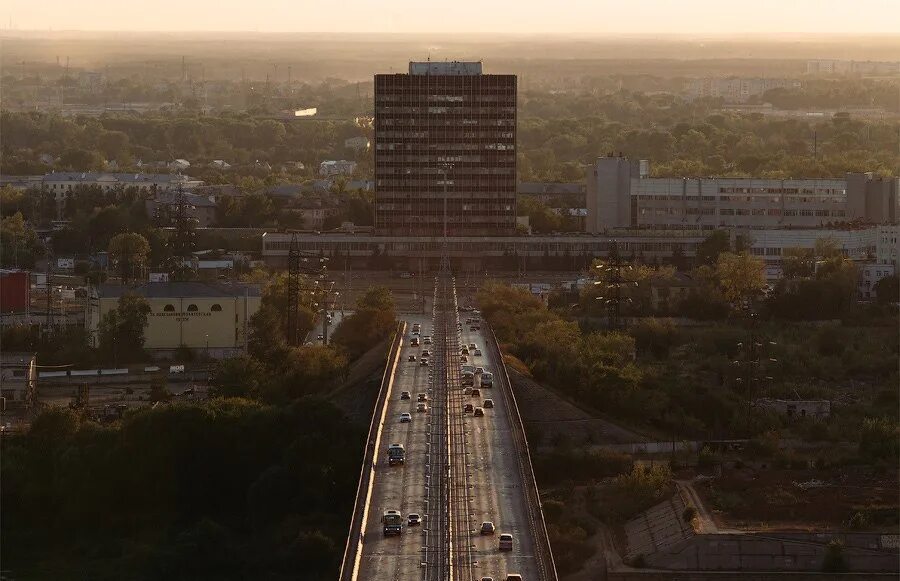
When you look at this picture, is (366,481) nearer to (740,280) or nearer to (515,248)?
(740,280)

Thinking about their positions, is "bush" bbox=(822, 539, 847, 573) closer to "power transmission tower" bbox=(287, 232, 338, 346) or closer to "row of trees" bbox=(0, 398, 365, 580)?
"row of trees" bbox=(0, 398, 365, 580)

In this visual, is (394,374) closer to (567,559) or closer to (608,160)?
(567,559)

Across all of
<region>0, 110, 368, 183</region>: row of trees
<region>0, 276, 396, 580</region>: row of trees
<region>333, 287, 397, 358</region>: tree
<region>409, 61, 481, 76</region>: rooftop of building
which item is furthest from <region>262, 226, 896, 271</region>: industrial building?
<region>0, 110, 368, 183</region>: row of trees

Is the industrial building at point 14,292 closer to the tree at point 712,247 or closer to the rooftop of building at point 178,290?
the rooftop of building at point 178,290

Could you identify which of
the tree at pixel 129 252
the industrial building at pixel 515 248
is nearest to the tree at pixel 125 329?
the tree at pixel 129 252

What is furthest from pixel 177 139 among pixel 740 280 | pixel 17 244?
pixel 740 280

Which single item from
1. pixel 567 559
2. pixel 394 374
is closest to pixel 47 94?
pixel 394 374

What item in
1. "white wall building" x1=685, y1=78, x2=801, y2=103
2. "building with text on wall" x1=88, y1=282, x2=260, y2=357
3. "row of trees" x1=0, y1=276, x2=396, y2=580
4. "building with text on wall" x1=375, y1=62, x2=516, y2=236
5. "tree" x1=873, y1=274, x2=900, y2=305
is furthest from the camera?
"white wall building" x1=685, y1=78, x2=801, y2=103
